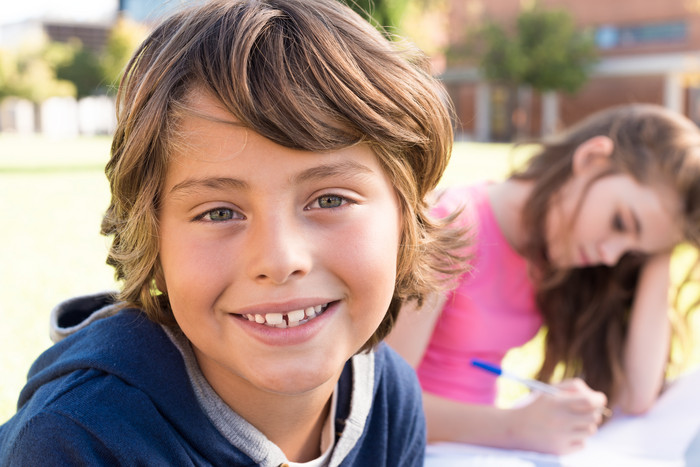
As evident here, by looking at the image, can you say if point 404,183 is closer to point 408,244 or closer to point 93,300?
point 408,244

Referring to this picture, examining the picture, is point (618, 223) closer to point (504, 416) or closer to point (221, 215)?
point (504, 416)

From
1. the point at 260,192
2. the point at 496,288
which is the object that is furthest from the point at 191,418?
the point at 496,288

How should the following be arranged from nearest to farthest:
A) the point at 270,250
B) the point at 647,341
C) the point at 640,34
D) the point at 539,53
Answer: the point at 270,250
the point at 647,341
the point at 640,34
the point at 539,53

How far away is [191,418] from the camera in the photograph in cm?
115

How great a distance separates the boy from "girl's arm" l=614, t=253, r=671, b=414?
57.5 inches

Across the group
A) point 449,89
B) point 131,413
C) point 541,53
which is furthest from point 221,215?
point 541,53

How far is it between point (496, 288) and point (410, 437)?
902 mm

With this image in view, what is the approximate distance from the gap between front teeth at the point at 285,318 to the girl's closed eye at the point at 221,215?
151 mm

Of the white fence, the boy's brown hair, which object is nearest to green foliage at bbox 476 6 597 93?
the white fence

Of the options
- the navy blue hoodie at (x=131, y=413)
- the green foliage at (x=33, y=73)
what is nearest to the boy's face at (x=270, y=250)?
the navy blue hoodie at (x=131, y=413)

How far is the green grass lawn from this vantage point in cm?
361

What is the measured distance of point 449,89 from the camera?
74.5 ft

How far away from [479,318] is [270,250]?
4.23ft

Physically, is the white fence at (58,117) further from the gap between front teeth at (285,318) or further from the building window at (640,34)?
the gap between front teeth at (285,318)
